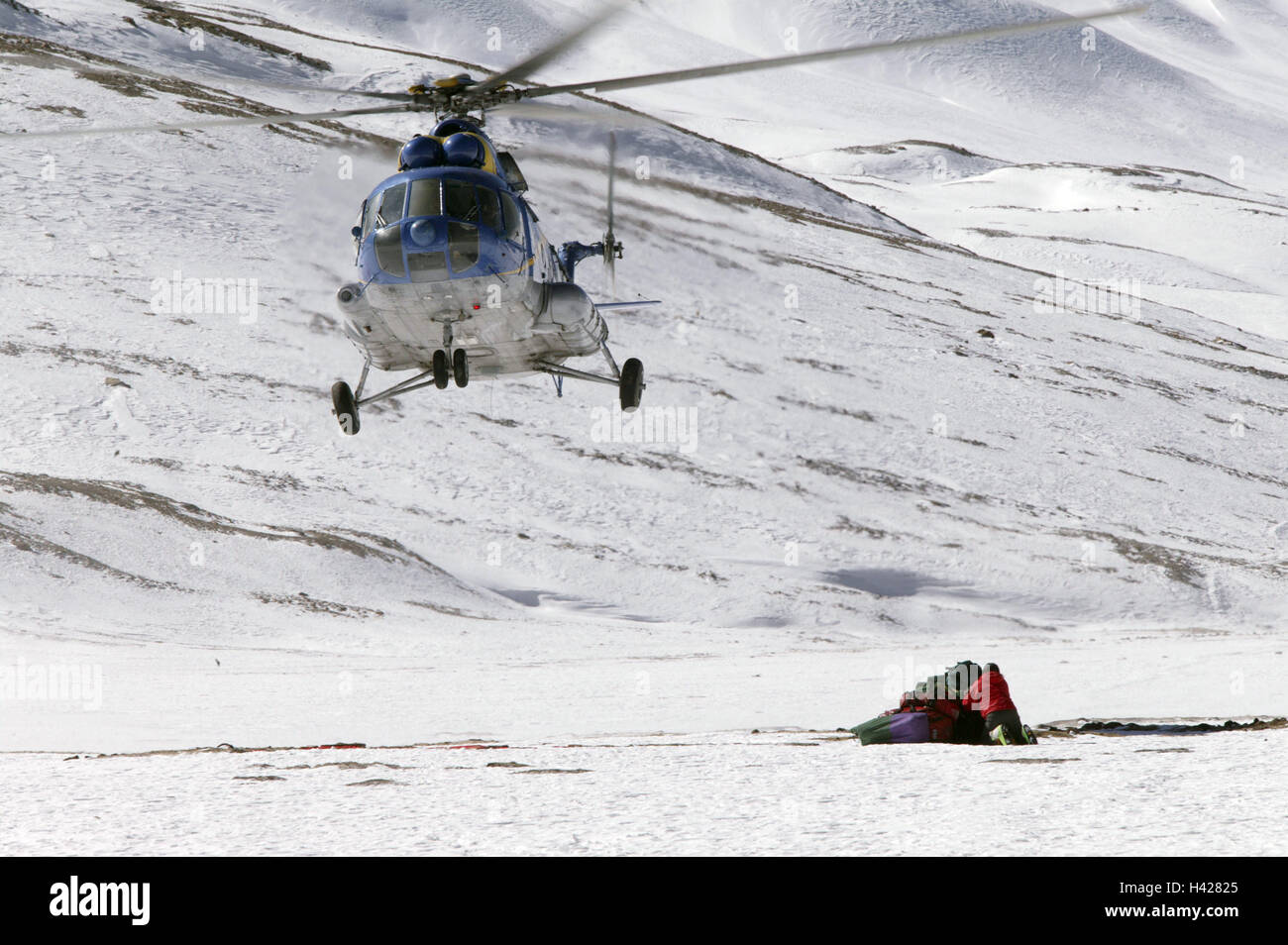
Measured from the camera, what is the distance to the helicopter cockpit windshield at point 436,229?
1366 centimetres

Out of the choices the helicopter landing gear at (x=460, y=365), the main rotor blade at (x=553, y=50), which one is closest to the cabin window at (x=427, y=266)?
the helicopter landing gear at (x=460, y=365)

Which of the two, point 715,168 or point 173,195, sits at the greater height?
point 715,168

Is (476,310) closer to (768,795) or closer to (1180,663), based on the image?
(768,795)

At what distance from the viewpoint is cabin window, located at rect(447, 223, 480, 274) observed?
44.9 ft

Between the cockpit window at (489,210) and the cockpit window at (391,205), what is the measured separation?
82 cm

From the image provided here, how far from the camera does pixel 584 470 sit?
35.9m

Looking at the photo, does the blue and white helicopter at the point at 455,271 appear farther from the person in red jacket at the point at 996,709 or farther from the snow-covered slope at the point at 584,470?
the person in red jacket at the point at 996,709

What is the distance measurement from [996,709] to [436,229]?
7.32 m

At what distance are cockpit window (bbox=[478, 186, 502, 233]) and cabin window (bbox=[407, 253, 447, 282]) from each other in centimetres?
70

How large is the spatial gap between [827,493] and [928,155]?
319ft
